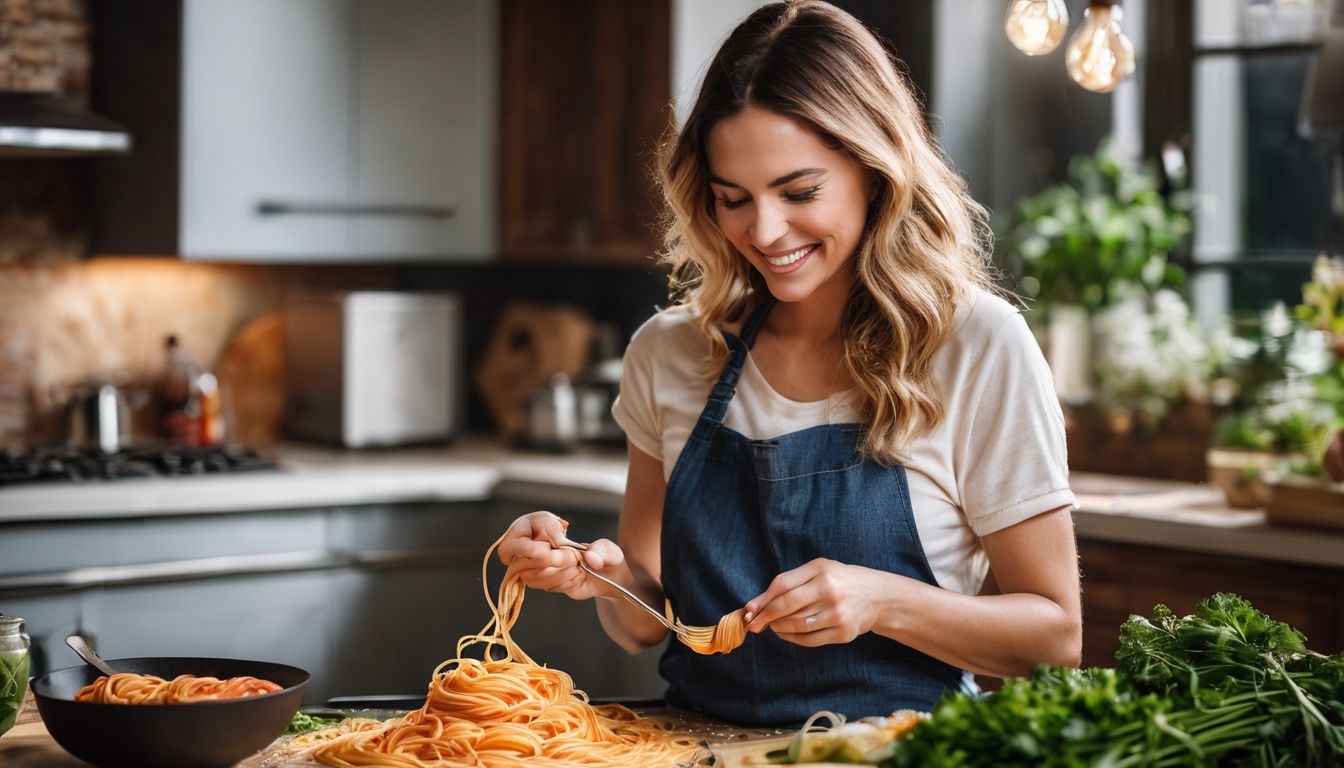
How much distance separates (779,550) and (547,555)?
301mm

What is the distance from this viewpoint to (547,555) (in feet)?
5.65

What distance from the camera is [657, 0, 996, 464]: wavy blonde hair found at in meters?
1.76

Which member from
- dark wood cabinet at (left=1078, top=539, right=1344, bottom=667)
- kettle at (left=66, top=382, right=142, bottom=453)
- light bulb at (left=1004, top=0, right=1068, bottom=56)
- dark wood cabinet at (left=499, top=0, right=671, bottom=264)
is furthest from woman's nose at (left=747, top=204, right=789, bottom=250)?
kettle at (left=66, top=382, right=142, bottom=453)

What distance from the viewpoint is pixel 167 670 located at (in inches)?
60.6

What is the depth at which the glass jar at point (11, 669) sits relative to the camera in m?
1.45

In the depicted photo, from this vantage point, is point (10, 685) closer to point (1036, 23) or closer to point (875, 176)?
point (875, 176)

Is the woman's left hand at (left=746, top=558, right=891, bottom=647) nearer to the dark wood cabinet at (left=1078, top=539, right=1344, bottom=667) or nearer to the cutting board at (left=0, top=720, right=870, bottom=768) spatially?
the cutting board at (left=0, top=720, right=870, bottom=768)

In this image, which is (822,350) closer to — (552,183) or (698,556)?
(698,556)

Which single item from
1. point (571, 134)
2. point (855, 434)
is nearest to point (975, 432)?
point (855, 434)

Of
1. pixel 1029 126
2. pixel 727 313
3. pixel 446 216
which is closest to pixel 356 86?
pixel 446 216

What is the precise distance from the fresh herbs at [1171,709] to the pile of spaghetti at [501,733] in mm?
330

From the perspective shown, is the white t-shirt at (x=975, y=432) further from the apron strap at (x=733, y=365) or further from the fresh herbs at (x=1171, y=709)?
the fresh herbs at (x=1171, y=709)

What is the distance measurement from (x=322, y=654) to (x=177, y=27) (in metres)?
1.55

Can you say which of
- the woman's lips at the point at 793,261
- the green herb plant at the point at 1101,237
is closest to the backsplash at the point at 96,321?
the green herb plant at the point at 1101,237
